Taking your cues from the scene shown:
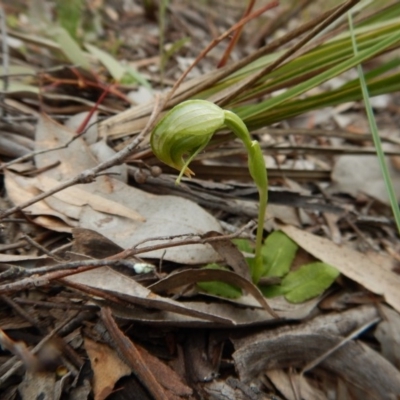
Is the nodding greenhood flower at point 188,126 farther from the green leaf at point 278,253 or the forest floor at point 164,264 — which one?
the green leaf at point 278,253

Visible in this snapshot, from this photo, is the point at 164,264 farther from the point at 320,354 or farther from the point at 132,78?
the point at 132,78

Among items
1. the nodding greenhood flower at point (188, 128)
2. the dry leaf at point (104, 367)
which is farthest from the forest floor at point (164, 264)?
the nodding greenhood flower at point (188, 128)

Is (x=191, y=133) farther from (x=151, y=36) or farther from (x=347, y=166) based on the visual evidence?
(x=151, y=36)

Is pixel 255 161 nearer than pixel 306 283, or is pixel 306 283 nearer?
pixel 255 161

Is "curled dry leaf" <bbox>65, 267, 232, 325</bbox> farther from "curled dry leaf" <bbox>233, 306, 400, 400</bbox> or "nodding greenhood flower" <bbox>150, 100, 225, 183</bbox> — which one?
"nodding greenhood flower" <bbox>150, 100, 225, 183</bbox>

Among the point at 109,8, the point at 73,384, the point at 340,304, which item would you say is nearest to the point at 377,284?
the point at 340,304

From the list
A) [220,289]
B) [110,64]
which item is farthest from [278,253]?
[110,64]

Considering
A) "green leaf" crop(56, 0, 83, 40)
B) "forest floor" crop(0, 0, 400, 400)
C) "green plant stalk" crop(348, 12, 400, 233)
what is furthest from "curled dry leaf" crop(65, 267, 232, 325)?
"green leaf" crop(56, 0, 83, 40)
